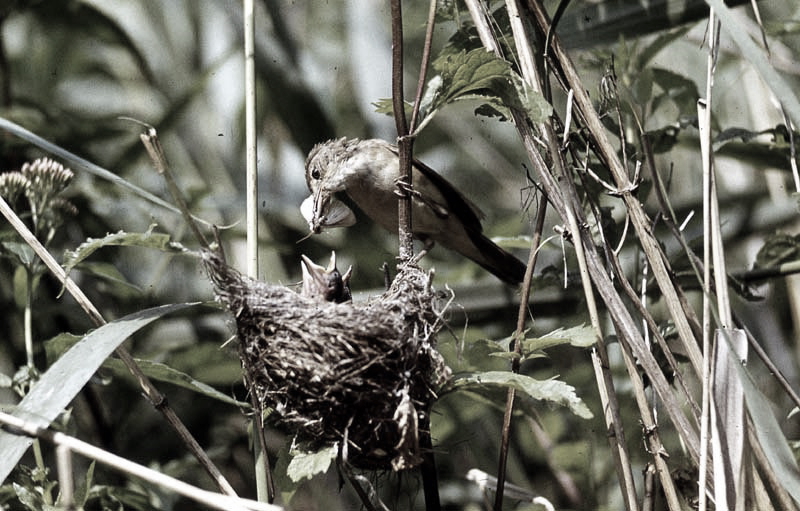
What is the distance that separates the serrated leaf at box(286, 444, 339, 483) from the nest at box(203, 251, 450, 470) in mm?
29

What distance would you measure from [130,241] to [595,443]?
7.29 feet

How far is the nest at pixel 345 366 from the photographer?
6.19 ft

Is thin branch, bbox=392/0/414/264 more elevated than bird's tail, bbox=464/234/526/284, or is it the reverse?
thin branch, bbox=392/0/414/264

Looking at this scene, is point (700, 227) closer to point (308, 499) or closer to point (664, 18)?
point (664, 18)

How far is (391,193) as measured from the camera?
11.9ft

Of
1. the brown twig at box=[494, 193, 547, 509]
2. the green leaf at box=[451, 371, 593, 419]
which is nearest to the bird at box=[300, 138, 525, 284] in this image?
the brown twig at box=[494, 193, 547, 509]

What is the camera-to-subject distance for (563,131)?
7.03ft

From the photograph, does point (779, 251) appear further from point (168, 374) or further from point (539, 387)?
point (168, 374)

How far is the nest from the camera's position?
1.89 metres

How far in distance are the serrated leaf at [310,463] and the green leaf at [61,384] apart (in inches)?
15.0

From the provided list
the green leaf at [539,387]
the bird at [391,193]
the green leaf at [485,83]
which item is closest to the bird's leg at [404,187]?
the green leaf at [485,83]

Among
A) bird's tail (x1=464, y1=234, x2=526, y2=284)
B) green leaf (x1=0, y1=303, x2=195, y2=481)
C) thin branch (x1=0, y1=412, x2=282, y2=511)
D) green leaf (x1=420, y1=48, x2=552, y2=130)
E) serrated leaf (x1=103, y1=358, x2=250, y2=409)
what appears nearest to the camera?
thin branch (x1=0, y1=412, x2=282, y2=511)


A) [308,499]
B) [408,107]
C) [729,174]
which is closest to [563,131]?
[408,107]

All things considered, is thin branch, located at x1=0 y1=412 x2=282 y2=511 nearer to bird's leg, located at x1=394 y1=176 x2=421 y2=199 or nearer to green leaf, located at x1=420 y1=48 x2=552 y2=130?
bird's leg, located at x1=394 y1=176 x2=421 y2=199
